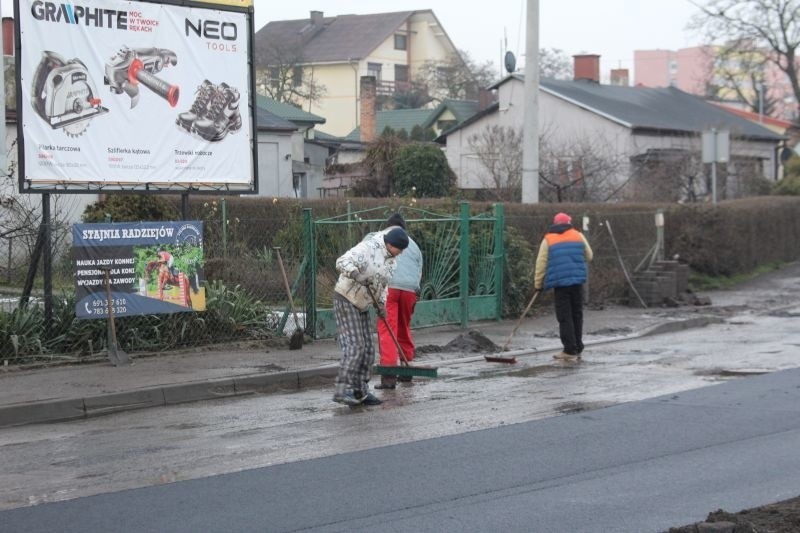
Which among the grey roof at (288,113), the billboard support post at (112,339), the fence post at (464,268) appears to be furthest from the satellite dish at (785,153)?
the billboard support post at (112,339)

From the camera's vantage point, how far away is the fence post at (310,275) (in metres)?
14.4

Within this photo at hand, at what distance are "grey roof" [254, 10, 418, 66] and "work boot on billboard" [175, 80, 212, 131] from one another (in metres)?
56.3

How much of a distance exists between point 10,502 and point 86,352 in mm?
5935

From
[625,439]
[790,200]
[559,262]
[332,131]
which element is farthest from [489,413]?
[332,131]

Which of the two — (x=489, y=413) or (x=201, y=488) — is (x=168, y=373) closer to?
(x=489, y=413)

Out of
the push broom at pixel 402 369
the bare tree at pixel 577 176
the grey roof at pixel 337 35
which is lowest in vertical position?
the push broom at pixel 402 369

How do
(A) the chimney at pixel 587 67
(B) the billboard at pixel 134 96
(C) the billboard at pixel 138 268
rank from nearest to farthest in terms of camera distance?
(C) the billboard at pixel 138 268, (B) the billboard at pixel 134 96, (A) the chimney at pixel 587 67

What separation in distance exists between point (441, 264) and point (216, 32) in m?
4.96

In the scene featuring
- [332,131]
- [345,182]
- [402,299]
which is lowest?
[402,299]

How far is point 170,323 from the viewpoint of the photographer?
13.5m

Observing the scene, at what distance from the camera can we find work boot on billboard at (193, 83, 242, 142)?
14188 millimetres

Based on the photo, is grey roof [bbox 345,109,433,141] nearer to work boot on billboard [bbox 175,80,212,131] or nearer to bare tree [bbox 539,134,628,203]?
bare tree [bbox 539,134,628,203]

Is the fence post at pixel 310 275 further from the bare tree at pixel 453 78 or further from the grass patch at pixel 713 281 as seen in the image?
the bare tree at pixel 453 78

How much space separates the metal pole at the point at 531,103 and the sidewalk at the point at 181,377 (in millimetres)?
5830
